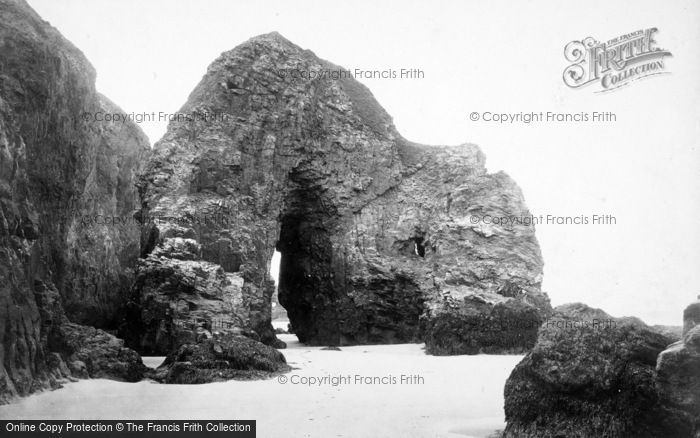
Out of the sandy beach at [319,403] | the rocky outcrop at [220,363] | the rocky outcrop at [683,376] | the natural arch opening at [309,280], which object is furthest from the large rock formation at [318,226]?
the rocky outcrop at [683,376]

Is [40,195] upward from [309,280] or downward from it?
upward

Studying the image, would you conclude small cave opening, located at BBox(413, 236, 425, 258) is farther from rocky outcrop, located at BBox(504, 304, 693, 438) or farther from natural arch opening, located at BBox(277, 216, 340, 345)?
rocky outcrop, located at BBox(504, 304, 693, 438)

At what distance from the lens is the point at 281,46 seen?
20172 mm

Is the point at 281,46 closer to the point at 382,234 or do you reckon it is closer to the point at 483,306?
the point at 382,234

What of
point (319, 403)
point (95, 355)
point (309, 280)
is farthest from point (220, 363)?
point (309, 280)

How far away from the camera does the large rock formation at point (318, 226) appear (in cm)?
1412

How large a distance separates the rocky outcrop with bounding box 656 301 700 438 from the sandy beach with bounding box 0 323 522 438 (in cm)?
158

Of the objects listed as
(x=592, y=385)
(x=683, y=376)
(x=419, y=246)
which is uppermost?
(x=419, y=246)

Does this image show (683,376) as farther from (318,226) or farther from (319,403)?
Result: (318,226)

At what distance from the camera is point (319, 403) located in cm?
638

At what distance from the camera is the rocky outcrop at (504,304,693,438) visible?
4.36 m

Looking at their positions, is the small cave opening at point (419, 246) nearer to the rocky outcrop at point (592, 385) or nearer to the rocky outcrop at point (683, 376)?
the rocky outcrop at point (592, 385)

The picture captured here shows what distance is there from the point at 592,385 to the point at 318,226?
15.9m

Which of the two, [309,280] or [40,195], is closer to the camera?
[40,195]
